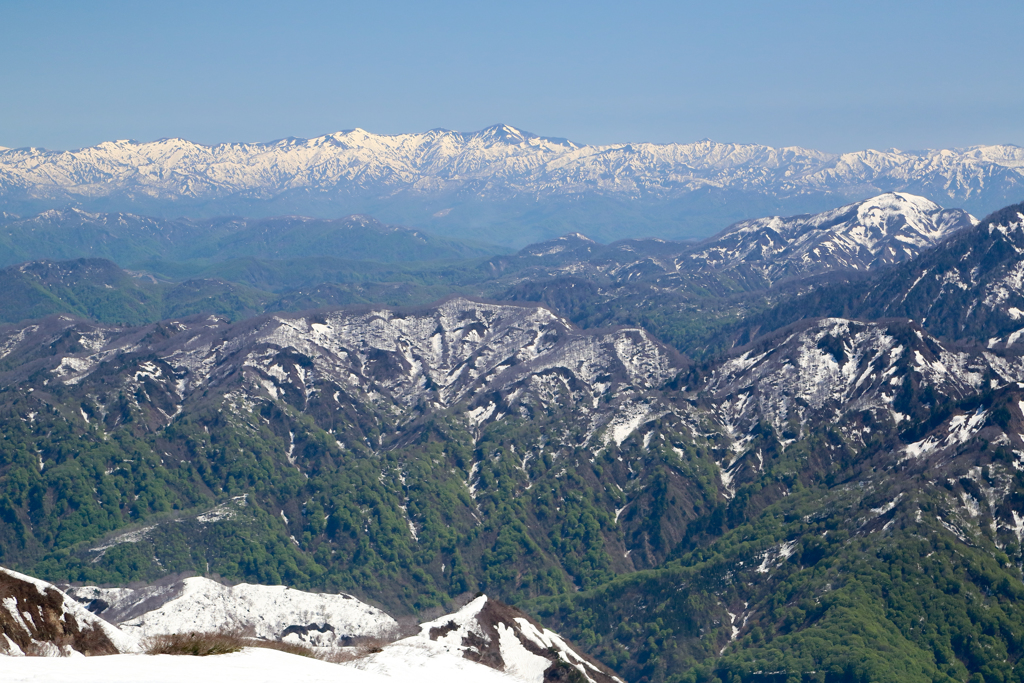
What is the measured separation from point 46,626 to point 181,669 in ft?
85.8

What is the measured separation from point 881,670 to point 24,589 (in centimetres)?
17327

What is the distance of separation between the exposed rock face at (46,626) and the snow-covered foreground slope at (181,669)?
12.0 meters

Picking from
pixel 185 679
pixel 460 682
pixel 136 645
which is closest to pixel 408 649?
pixel 460 682

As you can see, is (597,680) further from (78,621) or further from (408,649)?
(78,621)

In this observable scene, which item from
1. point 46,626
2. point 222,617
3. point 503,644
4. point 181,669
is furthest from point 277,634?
point 181,669

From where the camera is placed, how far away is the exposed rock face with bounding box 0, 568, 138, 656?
265ft

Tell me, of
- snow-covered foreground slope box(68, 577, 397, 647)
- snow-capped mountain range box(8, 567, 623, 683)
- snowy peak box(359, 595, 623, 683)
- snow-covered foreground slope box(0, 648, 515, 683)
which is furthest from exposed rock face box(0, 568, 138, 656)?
snow-covered foreground slope box(68, 577, 397, 647)

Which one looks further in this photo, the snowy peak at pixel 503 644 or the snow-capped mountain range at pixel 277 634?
the snowy peak at pixel 503 644

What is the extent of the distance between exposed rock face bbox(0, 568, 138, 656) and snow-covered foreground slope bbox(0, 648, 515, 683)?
472 inches

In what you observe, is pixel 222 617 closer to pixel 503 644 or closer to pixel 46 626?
pixel 503 644

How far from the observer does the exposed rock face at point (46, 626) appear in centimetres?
8075

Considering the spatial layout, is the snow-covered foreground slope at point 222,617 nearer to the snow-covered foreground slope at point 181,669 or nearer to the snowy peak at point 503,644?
the snowy peak at point 503,644

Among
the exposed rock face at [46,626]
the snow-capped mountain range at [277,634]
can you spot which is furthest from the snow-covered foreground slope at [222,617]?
the exposed rock face at [46,626]

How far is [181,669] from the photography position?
6838 cm
